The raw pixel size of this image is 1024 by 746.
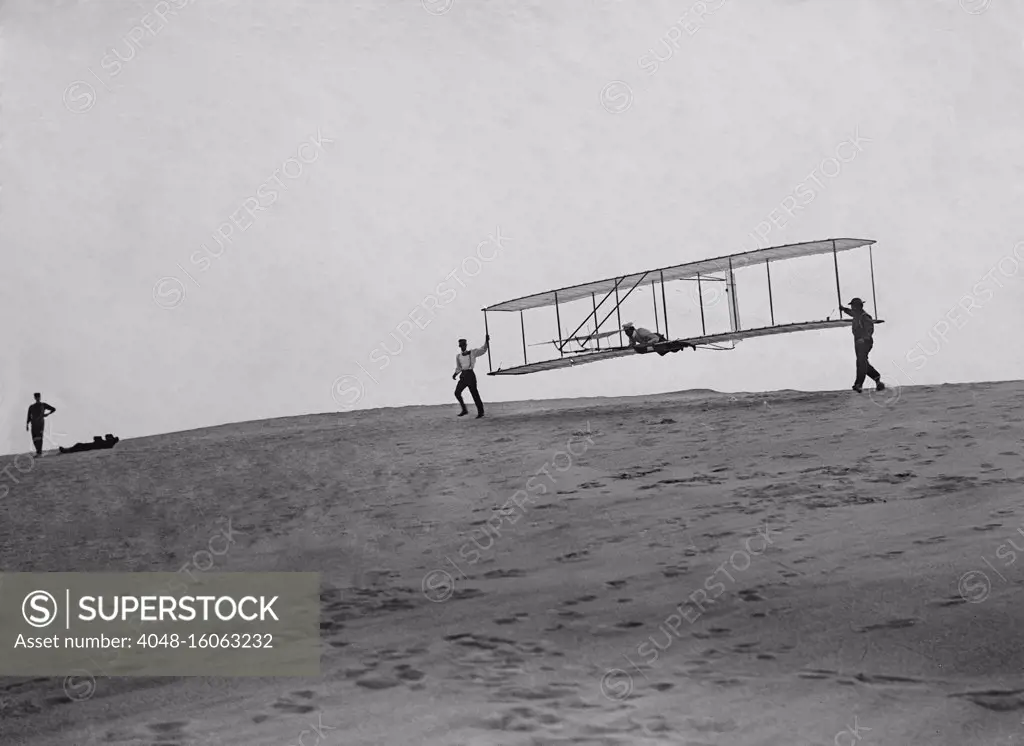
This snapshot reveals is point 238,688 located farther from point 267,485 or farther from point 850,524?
point 267,485

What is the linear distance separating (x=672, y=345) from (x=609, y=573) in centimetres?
1032

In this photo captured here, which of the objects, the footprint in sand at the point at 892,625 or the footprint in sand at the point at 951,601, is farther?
the footprint in sand at the point at 951,601

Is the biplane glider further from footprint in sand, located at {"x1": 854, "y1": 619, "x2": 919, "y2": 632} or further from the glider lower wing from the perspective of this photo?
footprint in sand, located at {"x1": 854, "y1": 619, "x2": 919, "y2": 632}

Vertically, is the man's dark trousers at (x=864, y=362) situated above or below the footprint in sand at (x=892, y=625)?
above

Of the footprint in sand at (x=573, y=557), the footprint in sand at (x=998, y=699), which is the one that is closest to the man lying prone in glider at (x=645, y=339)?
the footprint in sand at (x=573, y=557)

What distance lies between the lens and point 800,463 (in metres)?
12.6

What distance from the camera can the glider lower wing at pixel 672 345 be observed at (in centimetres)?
1722

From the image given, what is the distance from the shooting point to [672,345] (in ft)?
61.8

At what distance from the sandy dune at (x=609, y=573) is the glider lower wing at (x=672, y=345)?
154 cm

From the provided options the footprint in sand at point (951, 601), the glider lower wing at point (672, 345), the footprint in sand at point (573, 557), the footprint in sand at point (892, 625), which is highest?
the glider lower wing at point (672, 345)

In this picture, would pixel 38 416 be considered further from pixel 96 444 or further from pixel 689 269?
pixel 689 269

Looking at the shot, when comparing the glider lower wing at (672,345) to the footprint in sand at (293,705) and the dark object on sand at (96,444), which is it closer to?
the dark object on sand at (96,444)

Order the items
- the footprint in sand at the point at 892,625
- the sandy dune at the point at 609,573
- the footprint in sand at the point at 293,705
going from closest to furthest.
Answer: the sandy dune at the point at 609,573
the footprint in sand at the point at 293,705
the footprint in sand at the point at 892,625

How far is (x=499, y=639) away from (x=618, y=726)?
6.27 ft
